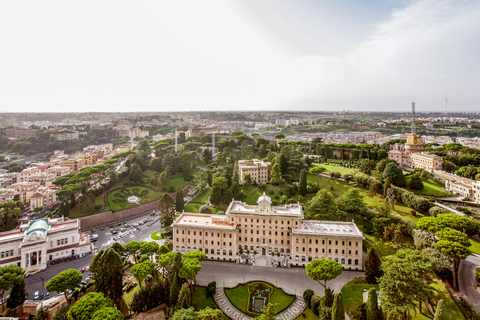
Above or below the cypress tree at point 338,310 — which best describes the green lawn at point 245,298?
below

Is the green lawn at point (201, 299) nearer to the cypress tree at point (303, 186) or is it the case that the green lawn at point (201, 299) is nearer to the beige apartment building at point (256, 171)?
the cypress tree at point (303, 186)

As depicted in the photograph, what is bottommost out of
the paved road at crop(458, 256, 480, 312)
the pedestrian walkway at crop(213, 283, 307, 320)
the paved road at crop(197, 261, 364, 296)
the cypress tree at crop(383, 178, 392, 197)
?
the pedestrian walkway at crop(213, 283, 307, 320)

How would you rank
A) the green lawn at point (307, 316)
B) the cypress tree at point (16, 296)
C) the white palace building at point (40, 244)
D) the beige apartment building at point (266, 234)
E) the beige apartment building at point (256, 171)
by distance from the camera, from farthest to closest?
the beige apartment building at point (256, 171) < the white palace building at point (40, 244) < the beige apartment building at point (266, 234) < the cypress tree at point (16, 296) < the green lawn at point (307, 316)

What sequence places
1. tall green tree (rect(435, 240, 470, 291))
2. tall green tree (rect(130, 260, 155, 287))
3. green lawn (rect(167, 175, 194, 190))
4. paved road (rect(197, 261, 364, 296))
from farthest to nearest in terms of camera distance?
green lawn (rect(167, 175, 194, 190)) → paved road (rect(197, 261, 364, 296)) → tall green tree (rect(130, 260, 155, 287)) → tall green tree (rect(435, 240, 470, 291))

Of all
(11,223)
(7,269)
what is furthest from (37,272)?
(11,223)

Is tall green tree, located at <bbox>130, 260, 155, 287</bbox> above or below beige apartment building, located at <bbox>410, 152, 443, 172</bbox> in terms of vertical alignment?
below

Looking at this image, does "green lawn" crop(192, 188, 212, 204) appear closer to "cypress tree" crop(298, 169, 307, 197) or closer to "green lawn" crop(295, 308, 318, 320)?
"cypress tree" crop(298, 169, 307, 197)

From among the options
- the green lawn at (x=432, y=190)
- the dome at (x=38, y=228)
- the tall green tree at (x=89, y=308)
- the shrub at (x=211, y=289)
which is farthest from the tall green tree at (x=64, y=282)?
the green lawn at (x=432, y=190)

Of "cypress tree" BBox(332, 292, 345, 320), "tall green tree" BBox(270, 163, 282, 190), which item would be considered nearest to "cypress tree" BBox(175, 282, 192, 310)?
"cypress tree" BBox(332, 292, 345, 320)

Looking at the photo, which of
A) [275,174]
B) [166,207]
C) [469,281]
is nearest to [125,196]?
Result: [166,207]
